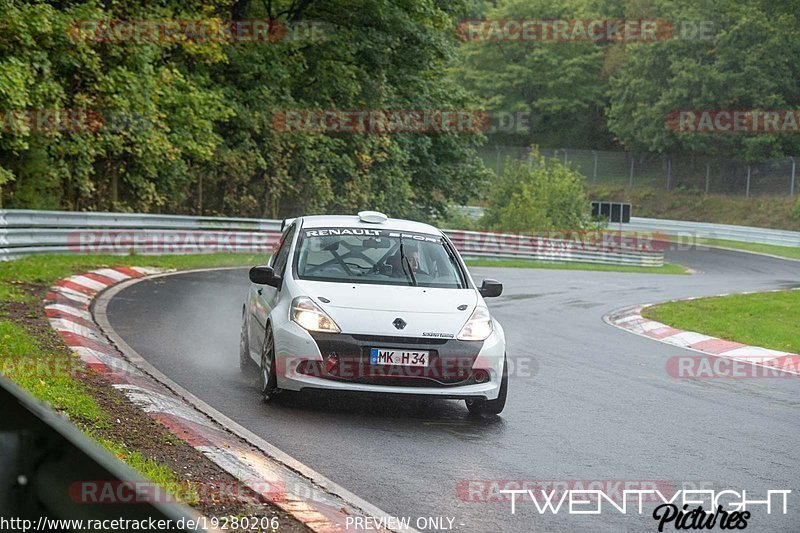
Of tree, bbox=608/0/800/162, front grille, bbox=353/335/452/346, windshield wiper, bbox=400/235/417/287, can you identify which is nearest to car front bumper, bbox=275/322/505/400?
front grille, bbox=353/335/452/346

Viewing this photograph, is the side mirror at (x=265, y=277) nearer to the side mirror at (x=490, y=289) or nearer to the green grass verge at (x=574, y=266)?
the side mirror at (x=490, y=289)

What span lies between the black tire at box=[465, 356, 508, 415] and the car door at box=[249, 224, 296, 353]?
6.00 ft

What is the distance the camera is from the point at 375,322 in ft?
28.3

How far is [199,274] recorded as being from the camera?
21359 mm

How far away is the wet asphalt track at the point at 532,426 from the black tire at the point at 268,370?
13cm

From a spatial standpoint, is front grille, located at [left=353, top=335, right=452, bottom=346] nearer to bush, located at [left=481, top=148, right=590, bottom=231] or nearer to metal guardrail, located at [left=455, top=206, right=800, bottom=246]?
bush, located at [left=481, top=148, right=590, bottom=231]

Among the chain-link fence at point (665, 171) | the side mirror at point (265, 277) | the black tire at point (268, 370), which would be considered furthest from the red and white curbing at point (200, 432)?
the chain-link fence at point (665, 171)

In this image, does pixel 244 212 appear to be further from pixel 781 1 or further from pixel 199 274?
pixel 781 1

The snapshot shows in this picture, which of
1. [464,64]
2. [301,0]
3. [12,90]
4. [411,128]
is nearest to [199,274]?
[12,90]

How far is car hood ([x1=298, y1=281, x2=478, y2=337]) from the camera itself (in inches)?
339

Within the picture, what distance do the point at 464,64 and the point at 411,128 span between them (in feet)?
179

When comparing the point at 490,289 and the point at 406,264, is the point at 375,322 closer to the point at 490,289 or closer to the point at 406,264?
the point at 406,264

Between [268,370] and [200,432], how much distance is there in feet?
4.79

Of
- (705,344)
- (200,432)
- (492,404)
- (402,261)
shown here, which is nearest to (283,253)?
(402,261)
